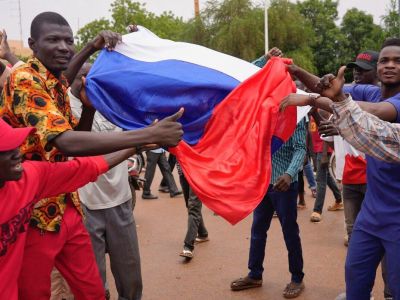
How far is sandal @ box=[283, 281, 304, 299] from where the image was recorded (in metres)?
4.80

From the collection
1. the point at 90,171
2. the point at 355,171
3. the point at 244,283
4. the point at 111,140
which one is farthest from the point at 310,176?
the point at 111,140

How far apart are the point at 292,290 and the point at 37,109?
311 centimetres

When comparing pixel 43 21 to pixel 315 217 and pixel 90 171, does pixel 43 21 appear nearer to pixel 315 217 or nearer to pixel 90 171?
pixel 90 171

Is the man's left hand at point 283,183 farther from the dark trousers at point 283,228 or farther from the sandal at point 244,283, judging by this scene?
the sandal at point 244,283

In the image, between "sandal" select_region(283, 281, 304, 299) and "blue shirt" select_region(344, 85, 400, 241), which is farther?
"sandal" select_region(283, 281, 304, 299)

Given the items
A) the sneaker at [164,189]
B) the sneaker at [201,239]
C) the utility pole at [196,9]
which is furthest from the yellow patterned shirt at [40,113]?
the utility pole at [196,9]

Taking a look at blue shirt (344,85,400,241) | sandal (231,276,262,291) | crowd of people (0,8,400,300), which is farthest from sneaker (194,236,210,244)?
blue shirt (344,85,400,241)

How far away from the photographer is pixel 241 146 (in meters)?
3.49

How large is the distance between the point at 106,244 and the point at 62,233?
1.07 m

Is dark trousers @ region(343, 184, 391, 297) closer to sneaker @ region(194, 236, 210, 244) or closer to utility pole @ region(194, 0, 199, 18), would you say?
sneaker @ region(194, 236, 210, 244)

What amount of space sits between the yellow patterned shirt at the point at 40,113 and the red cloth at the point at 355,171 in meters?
2.71

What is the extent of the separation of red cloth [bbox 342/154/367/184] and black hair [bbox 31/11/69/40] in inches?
117

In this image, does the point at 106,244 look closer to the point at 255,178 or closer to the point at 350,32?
the point at 255,178

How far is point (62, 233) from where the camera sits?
320 cm
